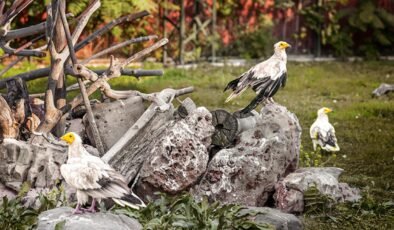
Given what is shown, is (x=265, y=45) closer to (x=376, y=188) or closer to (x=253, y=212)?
(x=376, y=188)

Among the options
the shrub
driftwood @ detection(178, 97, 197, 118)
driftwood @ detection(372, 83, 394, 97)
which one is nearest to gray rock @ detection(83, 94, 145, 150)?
driftwood @ detection(178, 97, 197, 118)

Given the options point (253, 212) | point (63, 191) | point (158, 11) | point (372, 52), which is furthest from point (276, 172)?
point (372, 52)

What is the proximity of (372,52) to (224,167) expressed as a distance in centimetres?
1333

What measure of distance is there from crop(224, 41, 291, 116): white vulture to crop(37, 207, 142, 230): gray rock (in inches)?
83.6

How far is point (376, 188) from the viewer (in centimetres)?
819

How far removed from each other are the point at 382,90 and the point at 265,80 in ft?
22.1

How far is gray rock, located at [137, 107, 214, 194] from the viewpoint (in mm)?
7090

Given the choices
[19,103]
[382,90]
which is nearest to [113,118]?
[19,103]

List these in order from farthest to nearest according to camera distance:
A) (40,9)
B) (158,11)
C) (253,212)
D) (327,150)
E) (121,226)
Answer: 1. (158,11)
2. (40,9)
3. (327,150)
4. (253,212)
5. (121,226)

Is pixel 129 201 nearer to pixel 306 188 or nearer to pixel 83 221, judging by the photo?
pixel 83 221

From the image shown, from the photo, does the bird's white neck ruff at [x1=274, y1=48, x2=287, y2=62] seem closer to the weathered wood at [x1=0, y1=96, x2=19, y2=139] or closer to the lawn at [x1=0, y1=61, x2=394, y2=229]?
the lawn at [x1=0, y1=61, x2=394, y2=229]

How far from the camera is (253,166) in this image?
729cm

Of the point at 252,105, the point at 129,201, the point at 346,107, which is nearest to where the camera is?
the point at 129,201

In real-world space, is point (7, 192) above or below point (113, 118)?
below
